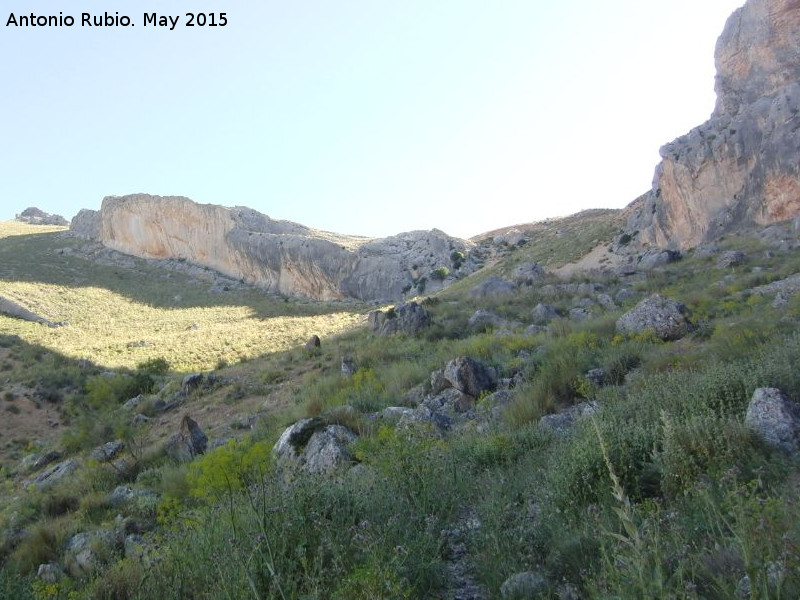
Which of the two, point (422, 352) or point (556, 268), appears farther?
point (556, 268)

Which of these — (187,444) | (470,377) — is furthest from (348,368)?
(470,377)

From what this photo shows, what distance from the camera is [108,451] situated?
1027 cm

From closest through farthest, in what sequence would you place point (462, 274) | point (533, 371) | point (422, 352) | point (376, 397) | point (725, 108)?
point (533, 371), point (376, 397), point (422, 352), point (725, 108), point (462, 274)

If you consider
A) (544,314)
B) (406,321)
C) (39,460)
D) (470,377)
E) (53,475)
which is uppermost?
(544,314)

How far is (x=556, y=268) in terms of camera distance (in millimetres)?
33781

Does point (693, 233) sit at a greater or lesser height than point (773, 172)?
lesser

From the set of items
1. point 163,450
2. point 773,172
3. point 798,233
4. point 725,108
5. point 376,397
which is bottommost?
point 163,450

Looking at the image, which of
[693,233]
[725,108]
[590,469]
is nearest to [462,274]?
[693,233]

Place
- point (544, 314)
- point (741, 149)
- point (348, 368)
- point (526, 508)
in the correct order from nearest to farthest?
point (526, 508) → point (348, 368) → point (544, 314) → point (741, 149)

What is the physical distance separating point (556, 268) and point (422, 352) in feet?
73.8

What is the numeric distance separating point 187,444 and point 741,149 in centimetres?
3002

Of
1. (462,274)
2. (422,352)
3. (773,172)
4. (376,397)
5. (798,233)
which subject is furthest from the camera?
(462,274)

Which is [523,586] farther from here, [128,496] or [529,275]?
[529,275]

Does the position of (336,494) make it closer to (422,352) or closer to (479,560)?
(479,560)
